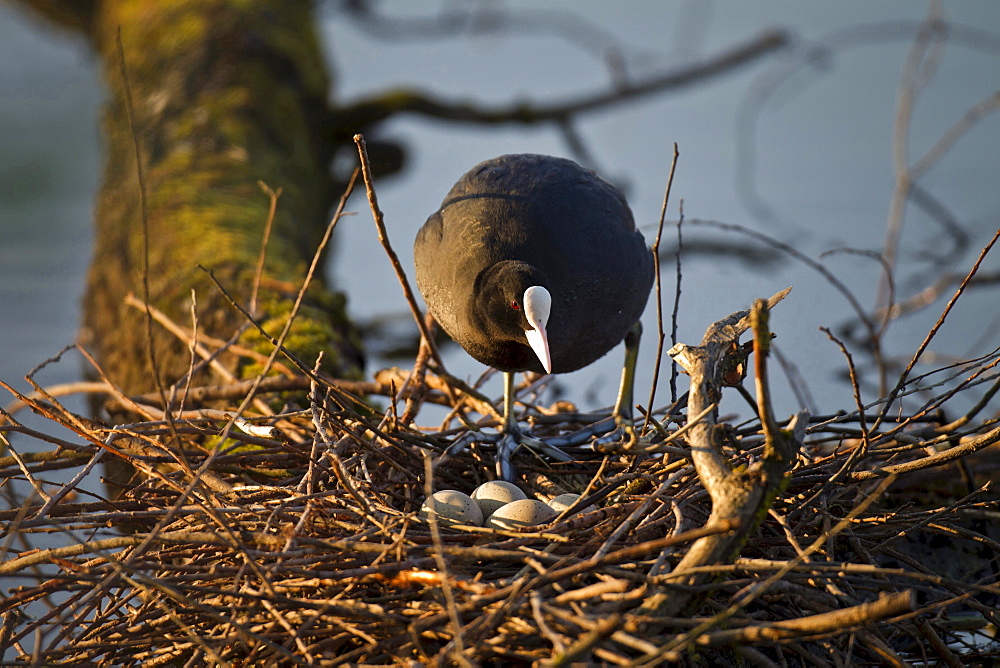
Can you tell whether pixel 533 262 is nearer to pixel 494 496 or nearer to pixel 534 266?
pixel 534 266

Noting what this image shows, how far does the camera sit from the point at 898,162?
3.97 m

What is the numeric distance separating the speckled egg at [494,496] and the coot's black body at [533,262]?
0.47m

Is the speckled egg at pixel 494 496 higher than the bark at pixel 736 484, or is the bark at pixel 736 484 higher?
the speckled egg at pixel 494 496

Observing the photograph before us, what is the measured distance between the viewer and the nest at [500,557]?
A: 1.50 metres

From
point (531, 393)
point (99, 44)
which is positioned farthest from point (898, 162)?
point (99, 44)

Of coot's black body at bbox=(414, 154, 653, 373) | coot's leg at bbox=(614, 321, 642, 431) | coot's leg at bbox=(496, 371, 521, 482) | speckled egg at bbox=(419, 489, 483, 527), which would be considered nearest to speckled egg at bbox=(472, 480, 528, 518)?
speckled egg at bbox=(419, 489, 483, 527)

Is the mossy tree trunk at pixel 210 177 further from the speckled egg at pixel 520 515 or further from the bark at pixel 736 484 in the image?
the bark at pixel 736 484

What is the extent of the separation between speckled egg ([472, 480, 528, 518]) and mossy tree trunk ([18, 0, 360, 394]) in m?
1.22

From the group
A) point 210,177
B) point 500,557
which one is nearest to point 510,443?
point 500,557

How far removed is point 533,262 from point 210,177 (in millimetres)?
2462

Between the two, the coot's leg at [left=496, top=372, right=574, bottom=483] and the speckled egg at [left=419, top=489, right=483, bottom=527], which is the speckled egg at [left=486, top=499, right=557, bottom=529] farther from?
the coot's leg at [left=496, top=372, right=574, bottom=483]

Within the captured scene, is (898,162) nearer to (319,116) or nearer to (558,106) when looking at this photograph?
(558,106)

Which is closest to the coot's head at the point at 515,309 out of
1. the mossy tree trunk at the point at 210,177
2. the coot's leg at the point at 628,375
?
the coot's leg at the point at 628,375

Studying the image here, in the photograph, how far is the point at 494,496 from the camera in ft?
7.54
